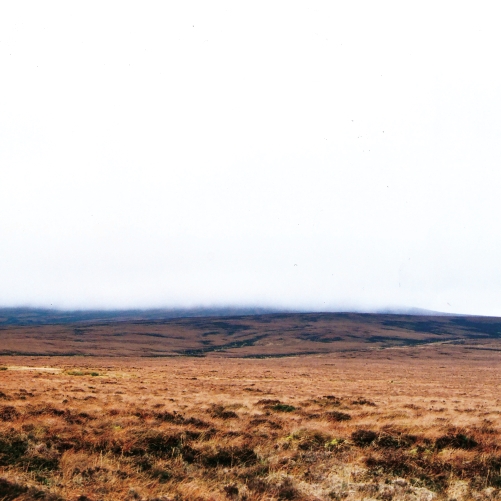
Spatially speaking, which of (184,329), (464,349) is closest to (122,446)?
(464,349)

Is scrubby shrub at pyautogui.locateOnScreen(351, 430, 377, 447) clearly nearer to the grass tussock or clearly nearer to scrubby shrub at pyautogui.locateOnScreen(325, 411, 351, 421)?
the grass tussock

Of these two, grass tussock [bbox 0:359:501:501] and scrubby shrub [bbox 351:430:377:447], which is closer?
grass tussock [bbox 0:359:501:501]

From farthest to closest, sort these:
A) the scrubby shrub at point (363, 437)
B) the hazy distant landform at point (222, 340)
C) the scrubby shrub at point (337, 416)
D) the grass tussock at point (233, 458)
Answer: the hazy distant landform at point (222, 340)
the scrubby shrub at point (337, 416)
the scrubby shrub at point (363, 437)
the grass tussock at point (233, 458)

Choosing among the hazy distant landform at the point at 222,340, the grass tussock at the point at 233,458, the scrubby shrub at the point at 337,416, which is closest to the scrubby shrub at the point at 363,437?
the grass tussock at the point at 233,458

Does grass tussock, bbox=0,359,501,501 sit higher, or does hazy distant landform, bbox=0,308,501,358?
grass tussock, bbox=0,359,501,501

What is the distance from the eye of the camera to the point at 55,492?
6.36 m

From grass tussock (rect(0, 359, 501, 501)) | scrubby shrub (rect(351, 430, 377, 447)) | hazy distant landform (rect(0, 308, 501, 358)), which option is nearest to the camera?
grass tussock (rect(0, 359, 501, 501))

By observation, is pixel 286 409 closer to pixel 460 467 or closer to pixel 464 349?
pixel 460 467

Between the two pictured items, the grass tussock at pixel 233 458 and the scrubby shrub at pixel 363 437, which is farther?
the scrubby shrub at pixel 363 437

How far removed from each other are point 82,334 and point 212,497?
547 feet

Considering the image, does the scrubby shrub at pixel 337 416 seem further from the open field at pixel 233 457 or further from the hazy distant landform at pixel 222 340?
the hazy distant landform at pixel 222 340

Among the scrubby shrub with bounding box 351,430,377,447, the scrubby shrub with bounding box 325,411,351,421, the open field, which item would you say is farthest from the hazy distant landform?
the scrubby shrub with bounding box 351,430,377,447

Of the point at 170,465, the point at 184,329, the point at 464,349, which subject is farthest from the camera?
the point at 184,329

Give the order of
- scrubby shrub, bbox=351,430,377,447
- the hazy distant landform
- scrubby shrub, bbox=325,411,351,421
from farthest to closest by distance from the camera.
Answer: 1. the hazy distant landform
2. scrubby shrub, bbox=325,411,351,421
3. scrubby shrub, bbox=351,430,377,447
